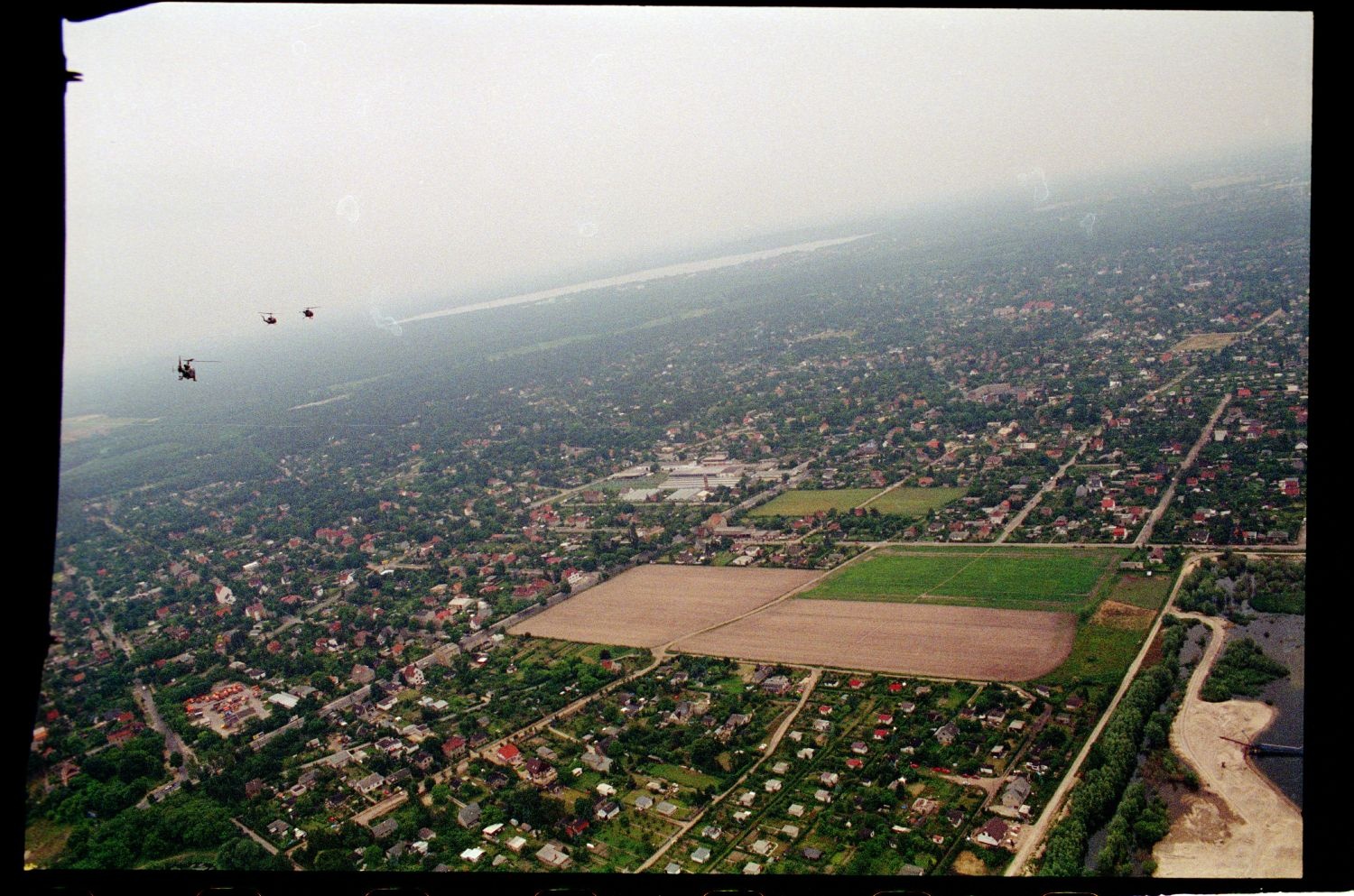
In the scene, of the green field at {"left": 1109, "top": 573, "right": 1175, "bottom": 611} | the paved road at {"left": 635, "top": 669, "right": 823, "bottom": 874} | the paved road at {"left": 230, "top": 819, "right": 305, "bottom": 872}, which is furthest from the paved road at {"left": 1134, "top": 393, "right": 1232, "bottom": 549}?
the paved road at {"left": 230, "top": 819, "right": 305, "bottom": 872}

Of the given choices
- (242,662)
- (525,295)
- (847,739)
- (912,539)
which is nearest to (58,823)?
(242,662)

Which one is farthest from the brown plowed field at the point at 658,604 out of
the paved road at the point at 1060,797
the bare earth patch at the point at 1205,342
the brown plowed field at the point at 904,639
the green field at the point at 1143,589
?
the bare earth patch at the point at 1205,342

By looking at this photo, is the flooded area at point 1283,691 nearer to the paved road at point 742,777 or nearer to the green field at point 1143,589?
the green field at point 1143,589

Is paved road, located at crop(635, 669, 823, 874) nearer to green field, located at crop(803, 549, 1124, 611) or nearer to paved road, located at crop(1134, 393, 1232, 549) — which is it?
green field, located at crop(803, 549, 1124, 611)

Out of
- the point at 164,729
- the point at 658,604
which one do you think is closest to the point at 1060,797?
the point at 658,604

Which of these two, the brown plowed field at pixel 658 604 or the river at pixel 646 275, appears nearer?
the brown plowed field at pixel 658 604

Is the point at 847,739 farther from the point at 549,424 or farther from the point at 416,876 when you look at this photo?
the point at 549,424
